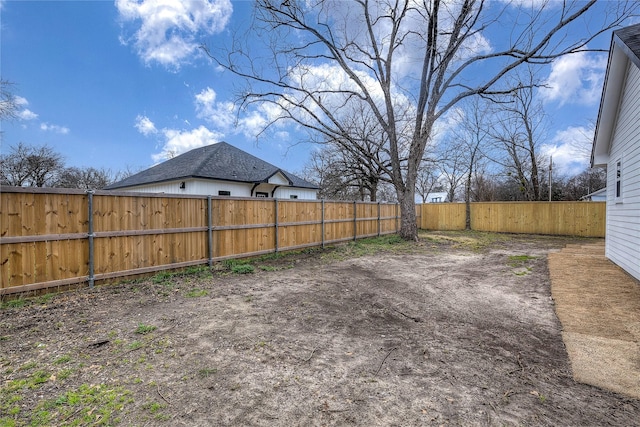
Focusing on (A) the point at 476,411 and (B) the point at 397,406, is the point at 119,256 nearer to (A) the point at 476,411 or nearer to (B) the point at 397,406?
(B) the point at 397,406

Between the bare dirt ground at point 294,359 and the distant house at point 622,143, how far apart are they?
307 cm

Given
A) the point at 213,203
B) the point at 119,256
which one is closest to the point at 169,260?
the point at 119,256

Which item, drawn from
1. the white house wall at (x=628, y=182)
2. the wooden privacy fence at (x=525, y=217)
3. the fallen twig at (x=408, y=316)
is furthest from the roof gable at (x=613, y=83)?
the wooden privacy fence at (x=525, y=217)

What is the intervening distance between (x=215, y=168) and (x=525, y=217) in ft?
55.6

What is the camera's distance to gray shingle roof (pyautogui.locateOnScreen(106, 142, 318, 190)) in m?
13.7

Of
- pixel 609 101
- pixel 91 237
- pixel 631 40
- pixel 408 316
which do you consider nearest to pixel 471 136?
pixel 609 101

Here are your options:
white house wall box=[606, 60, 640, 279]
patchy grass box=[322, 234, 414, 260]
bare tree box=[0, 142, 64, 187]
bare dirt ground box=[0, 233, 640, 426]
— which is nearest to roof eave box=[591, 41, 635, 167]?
white house wall box=[606, 60, 640, 279]

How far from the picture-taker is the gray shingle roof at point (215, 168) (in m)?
13.7

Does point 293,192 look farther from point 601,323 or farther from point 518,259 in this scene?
point 601,323

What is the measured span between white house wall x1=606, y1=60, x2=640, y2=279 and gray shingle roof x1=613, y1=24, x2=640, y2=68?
95 centimetres

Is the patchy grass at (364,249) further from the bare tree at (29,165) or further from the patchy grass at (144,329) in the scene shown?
the bare tree at (29,165)

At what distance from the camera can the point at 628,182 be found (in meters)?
6.08

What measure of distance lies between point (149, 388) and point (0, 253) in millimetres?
3887

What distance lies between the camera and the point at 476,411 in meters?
1.88
